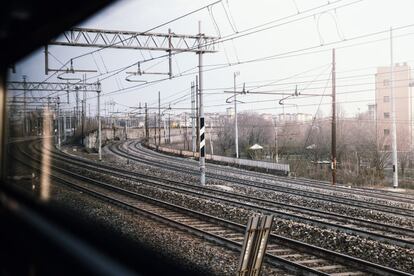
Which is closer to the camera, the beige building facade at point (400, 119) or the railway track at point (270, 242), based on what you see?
the railway track at point (270, 242)

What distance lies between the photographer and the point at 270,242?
22.1 feet

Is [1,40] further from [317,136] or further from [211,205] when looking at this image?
[317,136]

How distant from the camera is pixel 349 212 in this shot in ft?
32.9

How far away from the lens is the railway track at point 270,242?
17.3ft

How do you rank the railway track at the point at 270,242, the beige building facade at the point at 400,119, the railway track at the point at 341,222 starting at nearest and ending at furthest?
the railway track at the point at 270,242 → the railway track at the point at 341,222 → the beige building facade at the point at 400,119

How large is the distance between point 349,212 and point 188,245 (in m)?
5.01

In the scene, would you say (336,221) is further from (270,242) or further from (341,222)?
(270,242)

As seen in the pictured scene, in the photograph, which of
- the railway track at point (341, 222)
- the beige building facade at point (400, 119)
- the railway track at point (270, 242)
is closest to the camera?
the railway track at point (270, 242)

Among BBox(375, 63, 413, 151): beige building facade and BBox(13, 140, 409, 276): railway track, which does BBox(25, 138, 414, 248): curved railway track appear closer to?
BBox(13, 140, 409, 276): railway track

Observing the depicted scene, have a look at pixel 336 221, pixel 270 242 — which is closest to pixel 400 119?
pixel 336 221

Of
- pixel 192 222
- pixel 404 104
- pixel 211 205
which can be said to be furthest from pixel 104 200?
pixel 404 104

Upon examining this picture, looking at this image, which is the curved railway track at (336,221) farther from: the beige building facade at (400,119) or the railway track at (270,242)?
the beige building facade at (400,119)

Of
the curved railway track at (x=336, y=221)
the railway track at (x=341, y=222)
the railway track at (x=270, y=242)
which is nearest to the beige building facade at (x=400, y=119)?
the curved railway track at (x=336, y=221)

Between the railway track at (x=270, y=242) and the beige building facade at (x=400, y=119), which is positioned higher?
the beige building facade at (x=400, y=119)
